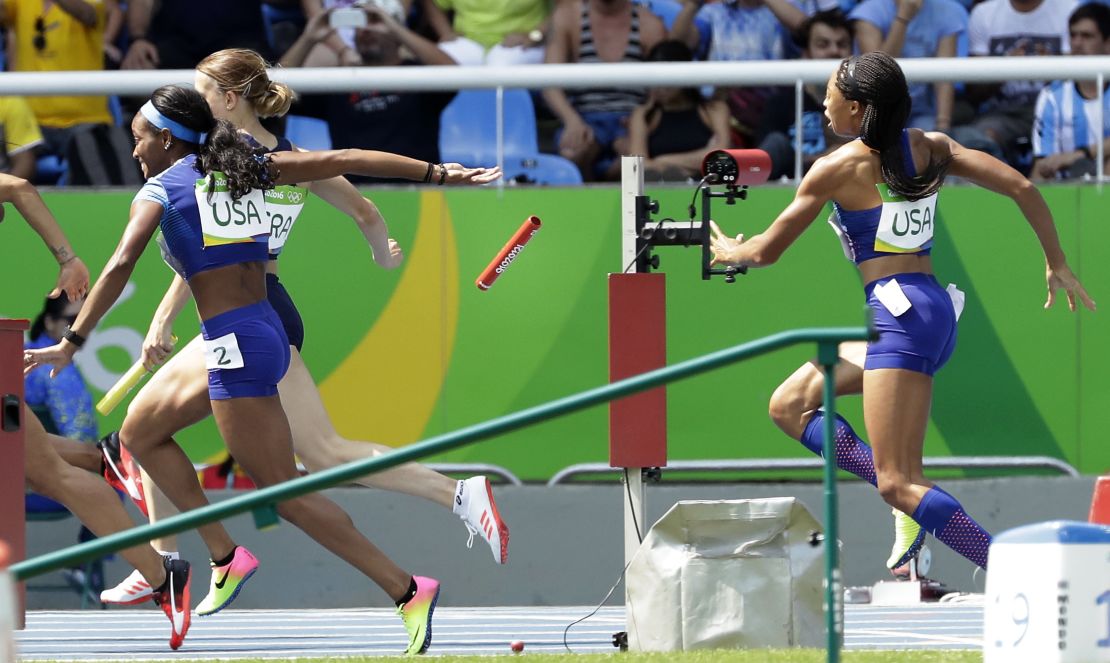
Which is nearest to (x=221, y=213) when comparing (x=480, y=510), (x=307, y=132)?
(x=480, y=510)

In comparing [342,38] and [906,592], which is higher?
[342,38]

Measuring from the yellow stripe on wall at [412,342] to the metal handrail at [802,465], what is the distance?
84cm

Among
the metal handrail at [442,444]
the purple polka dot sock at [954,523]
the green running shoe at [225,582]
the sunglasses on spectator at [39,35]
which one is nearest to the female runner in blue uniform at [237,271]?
the green running shoe at [225,582]

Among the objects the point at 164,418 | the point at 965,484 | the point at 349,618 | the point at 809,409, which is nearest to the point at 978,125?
the point at 965,484

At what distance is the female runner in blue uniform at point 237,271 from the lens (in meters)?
6.56

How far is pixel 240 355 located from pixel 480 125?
123 inches

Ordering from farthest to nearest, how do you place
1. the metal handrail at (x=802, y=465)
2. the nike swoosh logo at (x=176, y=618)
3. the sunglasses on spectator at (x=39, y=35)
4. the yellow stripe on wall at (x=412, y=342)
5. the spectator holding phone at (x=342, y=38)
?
the sunglasses on spectator at (x=39, y=35) < the spectator holding phone at (x=342, y=38) < the yellow stripe on wall at (x=412, y=342) < the metal handrail at (x=802, y=465) < the nike swoosh logo at (x=176, y=618)

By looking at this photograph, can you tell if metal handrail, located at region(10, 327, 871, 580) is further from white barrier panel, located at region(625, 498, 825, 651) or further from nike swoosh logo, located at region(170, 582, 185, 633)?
nike swoosh logo, located at region(170, 582, 185, 633)

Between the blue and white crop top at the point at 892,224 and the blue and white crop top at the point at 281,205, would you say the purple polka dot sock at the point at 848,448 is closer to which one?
the blue and white crop top at the point at 892,224

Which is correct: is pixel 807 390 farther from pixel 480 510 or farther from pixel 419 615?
pixel 419 615

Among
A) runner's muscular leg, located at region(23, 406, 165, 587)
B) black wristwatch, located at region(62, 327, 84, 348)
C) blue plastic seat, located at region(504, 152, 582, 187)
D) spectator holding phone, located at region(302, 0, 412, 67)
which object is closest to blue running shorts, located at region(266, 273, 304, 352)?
black wristwatch, located at region(62, 327, 84, 348)

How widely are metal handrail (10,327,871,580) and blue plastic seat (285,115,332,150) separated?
536 centimetres

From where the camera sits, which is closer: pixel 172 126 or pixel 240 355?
pixel 240 355

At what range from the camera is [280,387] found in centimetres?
748
